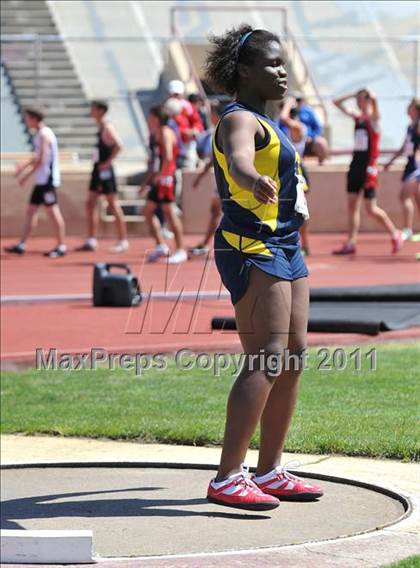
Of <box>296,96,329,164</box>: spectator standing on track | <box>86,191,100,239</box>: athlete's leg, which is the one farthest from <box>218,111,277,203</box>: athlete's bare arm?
<box>296,96,329,164</box>: spectator standing on track

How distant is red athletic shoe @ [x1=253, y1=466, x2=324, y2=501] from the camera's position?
5965 millimetres

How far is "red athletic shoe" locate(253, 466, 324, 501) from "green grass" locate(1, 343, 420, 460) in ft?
3.82

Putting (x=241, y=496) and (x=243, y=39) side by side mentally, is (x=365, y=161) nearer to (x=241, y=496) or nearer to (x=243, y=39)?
(x=243, y=39)

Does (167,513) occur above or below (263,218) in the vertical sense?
below

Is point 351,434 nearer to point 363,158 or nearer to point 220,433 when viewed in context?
point 220,433

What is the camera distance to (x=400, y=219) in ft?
76.6

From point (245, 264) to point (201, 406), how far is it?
326 cm

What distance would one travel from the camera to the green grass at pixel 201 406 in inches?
296

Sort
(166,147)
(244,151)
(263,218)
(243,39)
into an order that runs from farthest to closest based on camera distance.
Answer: (166,147) < (243,39) < (263,218) < (244,151)

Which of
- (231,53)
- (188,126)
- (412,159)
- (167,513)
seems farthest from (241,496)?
(188,126)

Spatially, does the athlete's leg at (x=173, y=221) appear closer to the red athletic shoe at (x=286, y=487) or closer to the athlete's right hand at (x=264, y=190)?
the red athletic shoe at (x=286, y=487)

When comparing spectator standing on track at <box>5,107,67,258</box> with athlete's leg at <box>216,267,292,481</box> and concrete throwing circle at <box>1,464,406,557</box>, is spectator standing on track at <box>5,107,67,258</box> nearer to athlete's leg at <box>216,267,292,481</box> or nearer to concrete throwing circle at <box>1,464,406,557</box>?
concrete throwing circle at <box>1,464,406,557</box>

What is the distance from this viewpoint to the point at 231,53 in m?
5.72

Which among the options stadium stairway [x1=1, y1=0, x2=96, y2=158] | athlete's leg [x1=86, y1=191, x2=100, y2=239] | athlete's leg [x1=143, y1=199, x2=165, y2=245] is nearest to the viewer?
athlete's leg [x1=143, y1=199, x2=165, y2=245]
